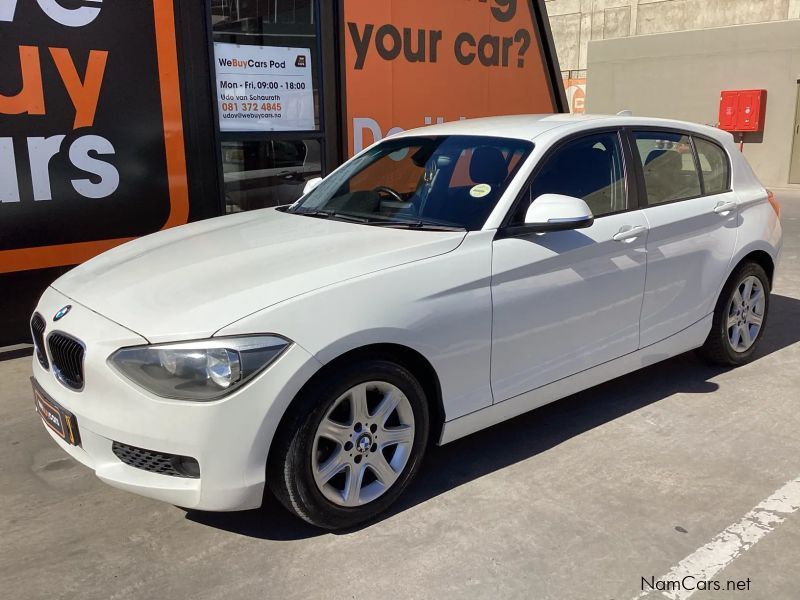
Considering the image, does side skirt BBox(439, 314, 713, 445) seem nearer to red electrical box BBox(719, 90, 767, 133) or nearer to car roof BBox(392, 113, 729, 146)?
car roof BBox(392, 113, 729, 146)

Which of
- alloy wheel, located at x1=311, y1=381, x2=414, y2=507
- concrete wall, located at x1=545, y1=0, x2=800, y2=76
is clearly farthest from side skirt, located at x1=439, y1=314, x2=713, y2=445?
concrete wall, located at x1=545, y1=0, x2=800, y2=76

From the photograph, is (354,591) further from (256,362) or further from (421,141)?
(421,141)

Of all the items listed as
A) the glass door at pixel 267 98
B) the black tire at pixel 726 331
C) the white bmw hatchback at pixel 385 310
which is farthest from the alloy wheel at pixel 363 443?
the glass door at pixel 267 98

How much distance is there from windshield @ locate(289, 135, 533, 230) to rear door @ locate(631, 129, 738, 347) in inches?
38.0

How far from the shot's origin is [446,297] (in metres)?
3.16

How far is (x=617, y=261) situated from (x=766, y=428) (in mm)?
1270

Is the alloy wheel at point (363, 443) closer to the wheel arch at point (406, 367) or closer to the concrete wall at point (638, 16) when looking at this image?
the wheel arch at point (406, 367)

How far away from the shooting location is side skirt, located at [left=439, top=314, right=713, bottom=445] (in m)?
3.39

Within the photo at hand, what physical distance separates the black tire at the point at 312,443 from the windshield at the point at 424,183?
871mm

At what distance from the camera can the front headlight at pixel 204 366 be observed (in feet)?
8.66

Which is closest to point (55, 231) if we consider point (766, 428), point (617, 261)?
point (617, 261)

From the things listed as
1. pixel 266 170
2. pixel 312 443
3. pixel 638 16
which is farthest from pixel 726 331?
pixel 638 16

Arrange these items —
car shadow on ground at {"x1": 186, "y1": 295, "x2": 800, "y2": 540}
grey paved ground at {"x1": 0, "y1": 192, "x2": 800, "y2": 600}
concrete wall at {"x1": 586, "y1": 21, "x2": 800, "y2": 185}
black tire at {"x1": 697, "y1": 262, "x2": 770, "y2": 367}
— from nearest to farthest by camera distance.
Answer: grey paved ground at {"x1": 0, "y1": 192, "x2": 800, "y2": 600}, car shadow on ground at {"x1": 186, "y1": 295, "x2": 800, "y2": 540}, black tire at {"x1": 697, "y1": 262, "x2": 770, "y2": 367}, concrete wall at {"x1": 586, "y1": 21, "x2": 800, "y2": 185}

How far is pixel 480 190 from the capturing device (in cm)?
363
